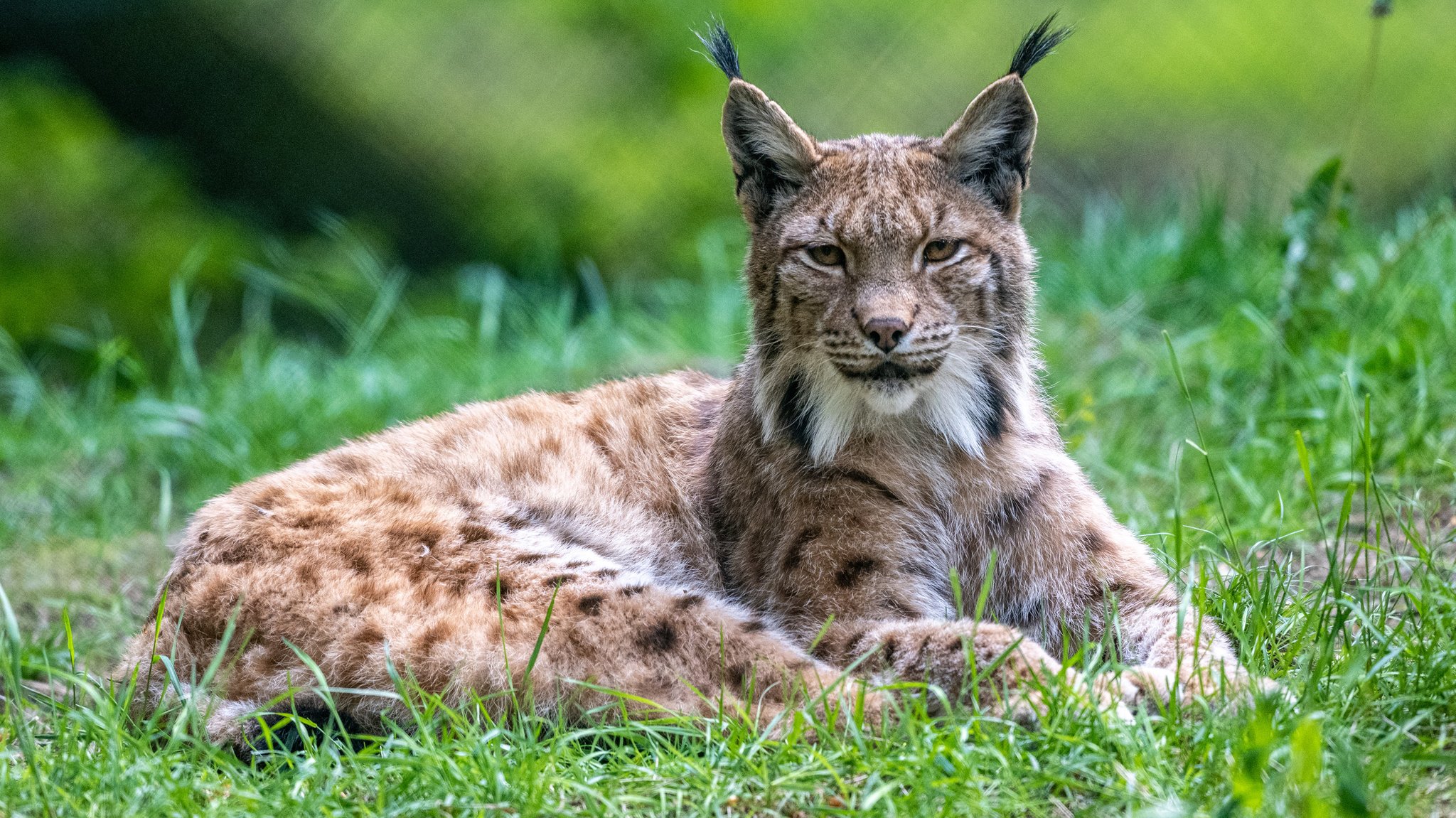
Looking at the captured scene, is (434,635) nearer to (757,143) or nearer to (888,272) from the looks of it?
(888,272)

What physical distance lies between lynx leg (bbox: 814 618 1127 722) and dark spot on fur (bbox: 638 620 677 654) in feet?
1.37

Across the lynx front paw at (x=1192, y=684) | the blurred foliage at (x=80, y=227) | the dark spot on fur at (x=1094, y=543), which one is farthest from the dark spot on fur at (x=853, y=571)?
the blurred foliage at (x=80, y=227)

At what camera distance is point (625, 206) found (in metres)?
9.09

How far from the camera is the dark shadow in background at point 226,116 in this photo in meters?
9.38

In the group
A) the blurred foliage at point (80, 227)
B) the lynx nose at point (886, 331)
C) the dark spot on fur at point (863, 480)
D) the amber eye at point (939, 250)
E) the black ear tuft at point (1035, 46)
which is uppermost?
the black ear tuft at point (1035, 46)

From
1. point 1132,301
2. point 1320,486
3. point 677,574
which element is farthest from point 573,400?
point 1132,301

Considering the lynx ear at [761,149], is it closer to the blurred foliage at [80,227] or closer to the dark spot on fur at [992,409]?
the dark spot on fur at [992,409]

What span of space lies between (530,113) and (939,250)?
19.8 feet

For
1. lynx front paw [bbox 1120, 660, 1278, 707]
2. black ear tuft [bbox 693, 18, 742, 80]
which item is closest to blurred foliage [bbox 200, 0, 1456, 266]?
black ear tuft [bbox 693, 18, 742, 80]

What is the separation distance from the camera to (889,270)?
3721 mm

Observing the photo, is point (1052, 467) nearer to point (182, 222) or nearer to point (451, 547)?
point (451, 547)

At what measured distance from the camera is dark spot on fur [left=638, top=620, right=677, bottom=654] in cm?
338

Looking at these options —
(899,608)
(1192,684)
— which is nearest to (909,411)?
(899,608)

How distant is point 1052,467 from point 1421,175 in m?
5.51
